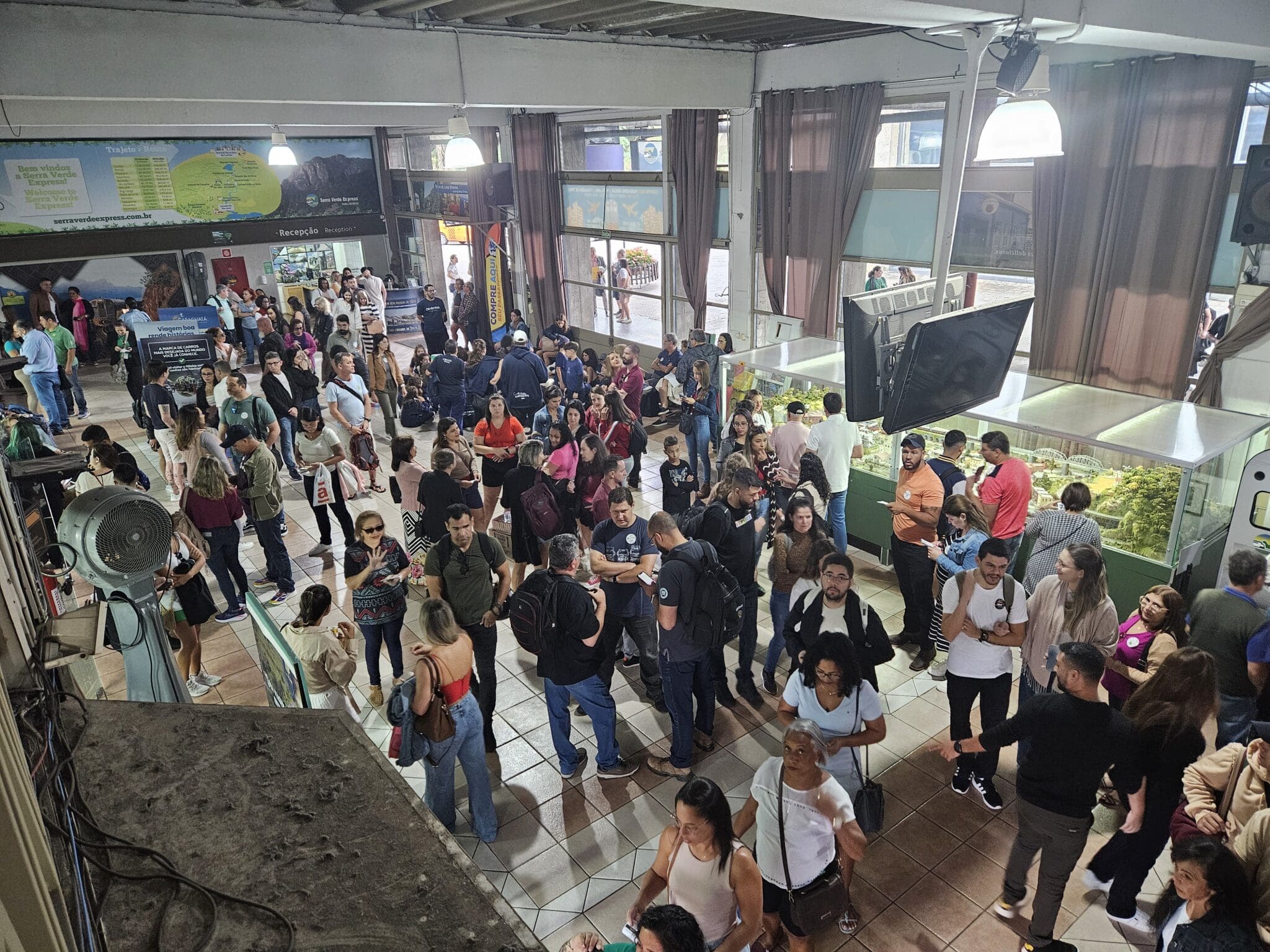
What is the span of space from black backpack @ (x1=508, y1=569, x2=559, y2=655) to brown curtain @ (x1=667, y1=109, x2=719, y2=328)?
818cm

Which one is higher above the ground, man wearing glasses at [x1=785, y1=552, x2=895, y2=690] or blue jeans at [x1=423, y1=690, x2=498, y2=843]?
man wearing glasses at [x1=785, y1=552, x2=895, y2=690]

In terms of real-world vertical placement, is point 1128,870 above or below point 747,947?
below

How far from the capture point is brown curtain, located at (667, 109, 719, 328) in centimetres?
1119

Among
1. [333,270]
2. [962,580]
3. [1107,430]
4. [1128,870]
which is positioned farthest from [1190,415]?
[333,270]

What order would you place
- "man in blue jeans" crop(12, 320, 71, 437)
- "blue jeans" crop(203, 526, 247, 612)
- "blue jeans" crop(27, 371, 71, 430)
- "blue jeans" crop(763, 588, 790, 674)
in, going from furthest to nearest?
"blue jeans" crop(27, 371, 71, 430), "man in blue jeans" crop(12, 320, 71, 437), "blue jeans" crop(203, 526, 247, 612), "blue jeans" crop(763, 588, 790, 674)

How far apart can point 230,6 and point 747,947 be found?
7261mm

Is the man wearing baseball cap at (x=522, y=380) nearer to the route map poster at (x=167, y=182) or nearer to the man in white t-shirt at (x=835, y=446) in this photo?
the man in white t-shirt at (x=835, y=446)

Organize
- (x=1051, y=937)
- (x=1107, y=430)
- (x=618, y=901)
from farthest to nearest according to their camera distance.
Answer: (x=1107, y=430) < (x=618, y=901) < (x=1051, y=937)

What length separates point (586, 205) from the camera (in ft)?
45.3

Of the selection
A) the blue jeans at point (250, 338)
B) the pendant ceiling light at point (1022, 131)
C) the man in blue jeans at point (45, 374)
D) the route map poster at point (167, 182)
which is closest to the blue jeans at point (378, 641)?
the pendant ceiling light at point (1022, 131)

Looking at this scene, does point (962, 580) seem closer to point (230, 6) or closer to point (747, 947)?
point (747, 947)

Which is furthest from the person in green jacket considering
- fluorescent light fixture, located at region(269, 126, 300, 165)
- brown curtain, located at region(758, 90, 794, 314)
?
brown curtain, located at region(758, 90, 794, 314)

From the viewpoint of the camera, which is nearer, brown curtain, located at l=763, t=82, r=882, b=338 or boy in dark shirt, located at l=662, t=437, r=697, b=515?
boy in dark shirt, located at l=662, t=437, r=697, b=515

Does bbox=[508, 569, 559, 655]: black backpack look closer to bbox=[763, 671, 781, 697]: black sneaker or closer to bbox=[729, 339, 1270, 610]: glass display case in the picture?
bbox=[763, 671, 781, 697]: black sneaker
